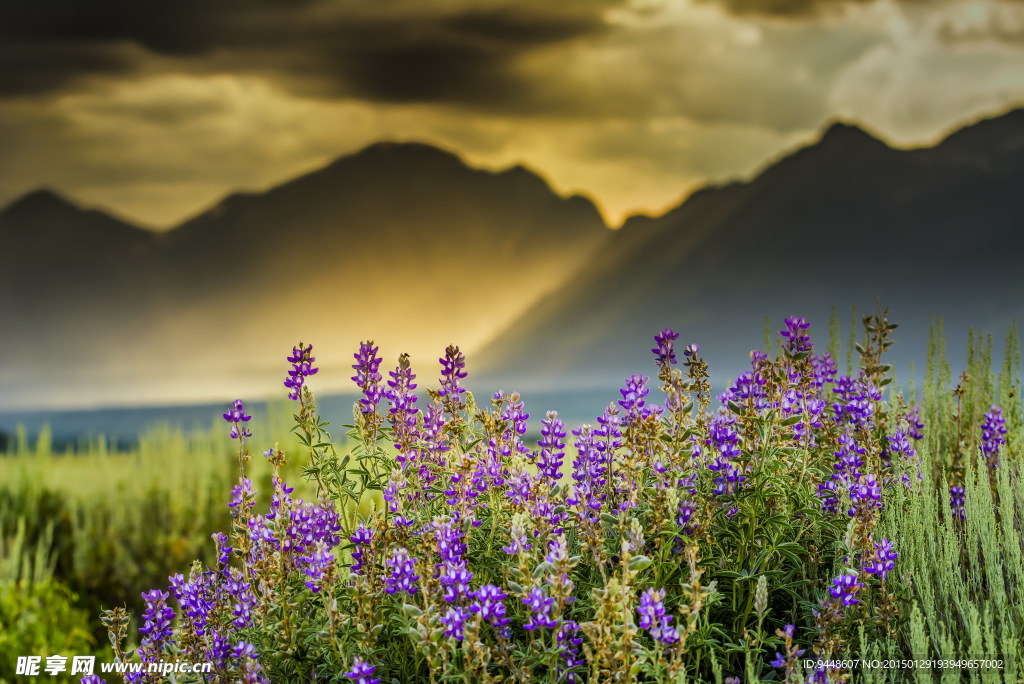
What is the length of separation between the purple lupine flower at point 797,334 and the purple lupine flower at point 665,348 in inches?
20.9

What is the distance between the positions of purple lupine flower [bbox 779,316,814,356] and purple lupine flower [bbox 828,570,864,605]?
3.17 ft

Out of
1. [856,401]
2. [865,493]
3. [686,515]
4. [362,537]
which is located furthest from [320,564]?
[856,401]

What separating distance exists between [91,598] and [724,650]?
8.95 m

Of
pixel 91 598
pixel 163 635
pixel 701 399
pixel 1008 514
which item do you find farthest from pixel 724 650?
pixel 91 598

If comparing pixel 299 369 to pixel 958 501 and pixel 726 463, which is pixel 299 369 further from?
pixel 958 501

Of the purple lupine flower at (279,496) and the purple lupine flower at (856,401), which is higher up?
the purple lupine flower at (856,401)

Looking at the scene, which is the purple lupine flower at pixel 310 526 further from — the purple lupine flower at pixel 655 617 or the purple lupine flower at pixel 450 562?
the purple lupine flower at pixel 655 617

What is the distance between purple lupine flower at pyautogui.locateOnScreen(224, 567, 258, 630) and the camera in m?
3.75

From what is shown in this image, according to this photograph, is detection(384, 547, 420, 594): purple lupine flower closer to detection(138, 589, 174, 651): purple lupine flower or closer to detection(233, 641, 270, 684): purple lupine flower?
detection(233, 641, 270, 684): purple lupine flower

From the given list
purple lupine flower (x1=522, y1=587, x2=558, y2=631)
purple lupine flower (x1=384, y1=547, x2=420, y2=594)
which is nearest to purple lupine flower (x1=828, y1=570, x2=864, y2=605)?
purple lupine flower (x1=522, y1=587, x2=558, y2=631)

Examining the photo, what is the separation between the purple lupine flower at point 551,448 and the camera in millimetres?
3818

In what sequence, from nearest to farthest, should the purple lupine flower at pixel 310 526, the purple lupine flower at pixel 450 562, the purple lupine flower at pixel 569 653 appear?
the purple lupine flower at pixel 450 562, the purple lupine flower at pixel 569 653, the purple lupine flower at pixel 310 526

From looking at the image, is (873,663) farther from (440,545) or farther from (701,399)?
(440,545)

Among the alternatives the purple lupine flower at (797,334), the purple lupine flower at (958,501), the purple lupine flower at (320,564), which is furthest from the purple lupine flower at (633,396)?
the purple lupine flower at (958,501)
